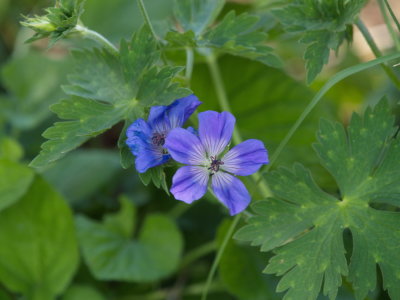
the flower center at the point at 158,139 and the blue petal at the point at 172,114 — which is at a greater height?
the blue petal at the point at 172,114

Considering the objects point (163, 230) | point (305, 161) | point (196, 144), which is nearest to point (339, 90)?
point (305, 161)

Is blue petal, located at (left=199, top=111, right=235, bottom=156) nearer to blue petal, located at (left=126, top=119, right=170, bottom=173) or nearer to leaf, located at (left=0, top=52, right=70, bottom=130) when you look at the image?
blue petal, located at (left=126, top=119, right=170, bottom=173)

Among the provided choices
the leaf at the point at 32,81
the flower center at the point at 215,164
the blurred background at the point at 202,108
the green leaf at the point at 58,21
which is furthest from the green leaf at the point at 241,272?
the leaf at the point at 32,81

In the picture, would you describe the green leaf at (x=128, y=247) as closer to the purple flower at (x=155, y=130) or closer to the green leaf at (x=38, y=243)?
the green leaf at (x=38, y=243)

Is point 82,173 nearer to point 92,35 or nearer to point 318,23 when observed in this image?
point 92,35

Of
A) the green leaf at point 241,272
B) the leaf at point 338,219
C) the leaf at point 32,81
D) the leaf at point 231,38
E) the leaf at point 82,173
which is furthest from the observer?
the leaf at point 32,81

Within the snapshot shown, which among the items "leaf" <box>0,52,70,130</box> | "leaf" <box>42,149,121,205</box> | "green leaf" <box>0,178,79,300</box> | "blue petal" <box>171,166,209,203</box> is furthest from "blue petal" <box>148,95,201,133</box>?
"leaf" <box>0,52,70,130</box>

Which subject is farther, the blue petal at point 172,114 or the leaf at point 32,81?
the leaf at point 32,81
